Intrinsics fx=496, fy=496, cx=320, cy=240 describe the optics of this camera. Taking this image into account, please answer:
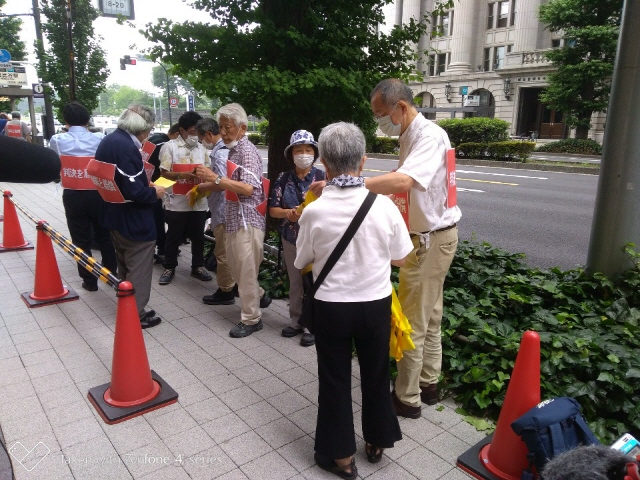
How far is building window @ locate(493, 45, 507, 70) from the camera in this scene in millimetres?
41938

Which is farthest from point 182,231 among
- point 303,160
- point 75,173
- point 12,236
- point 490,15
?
point 490,15

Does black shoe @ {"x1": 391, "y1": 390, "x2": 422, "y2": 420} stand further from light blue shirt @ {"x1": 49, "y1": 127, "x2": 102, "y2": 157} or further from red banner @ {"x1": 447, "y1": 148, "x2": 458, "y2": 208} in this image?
light blue shirt @ {"x1": 49, "y1": 127, "x2": 102, "y2": 157}

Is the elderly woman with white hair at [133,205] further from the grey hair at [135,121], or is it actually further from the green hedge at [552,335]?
the green hedge at [552,335]

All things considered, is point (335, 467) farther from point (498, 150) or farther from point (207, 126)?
point (498, 150)

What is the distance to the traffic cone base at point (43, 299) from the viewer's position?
5223 mm

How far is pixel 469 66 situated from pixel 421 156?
1783 inches

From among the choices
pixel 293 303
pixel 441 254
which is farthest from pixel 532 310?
pixel 293 303

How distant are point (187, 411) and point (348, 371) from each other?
1.32 m

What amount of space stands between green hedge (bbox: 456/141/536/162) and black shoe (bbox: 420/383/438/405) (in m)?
20.7

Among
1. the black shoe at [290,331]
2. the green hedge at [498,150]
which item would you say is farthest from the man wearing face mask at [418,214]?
the green hedge at [498,150]

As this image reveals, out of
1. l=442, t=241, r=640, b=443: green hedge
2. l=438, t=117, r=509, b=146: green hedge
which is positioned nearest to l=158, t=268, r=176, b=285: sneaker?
l=442, t=241, r=640, b=443: green hedge

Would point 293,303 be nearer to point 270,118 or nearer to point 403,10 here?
point 270,118

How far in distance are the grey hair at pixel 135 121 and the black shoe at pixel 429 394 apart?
3264mm

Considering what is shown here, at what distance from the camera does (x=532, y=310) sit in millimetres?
4145
